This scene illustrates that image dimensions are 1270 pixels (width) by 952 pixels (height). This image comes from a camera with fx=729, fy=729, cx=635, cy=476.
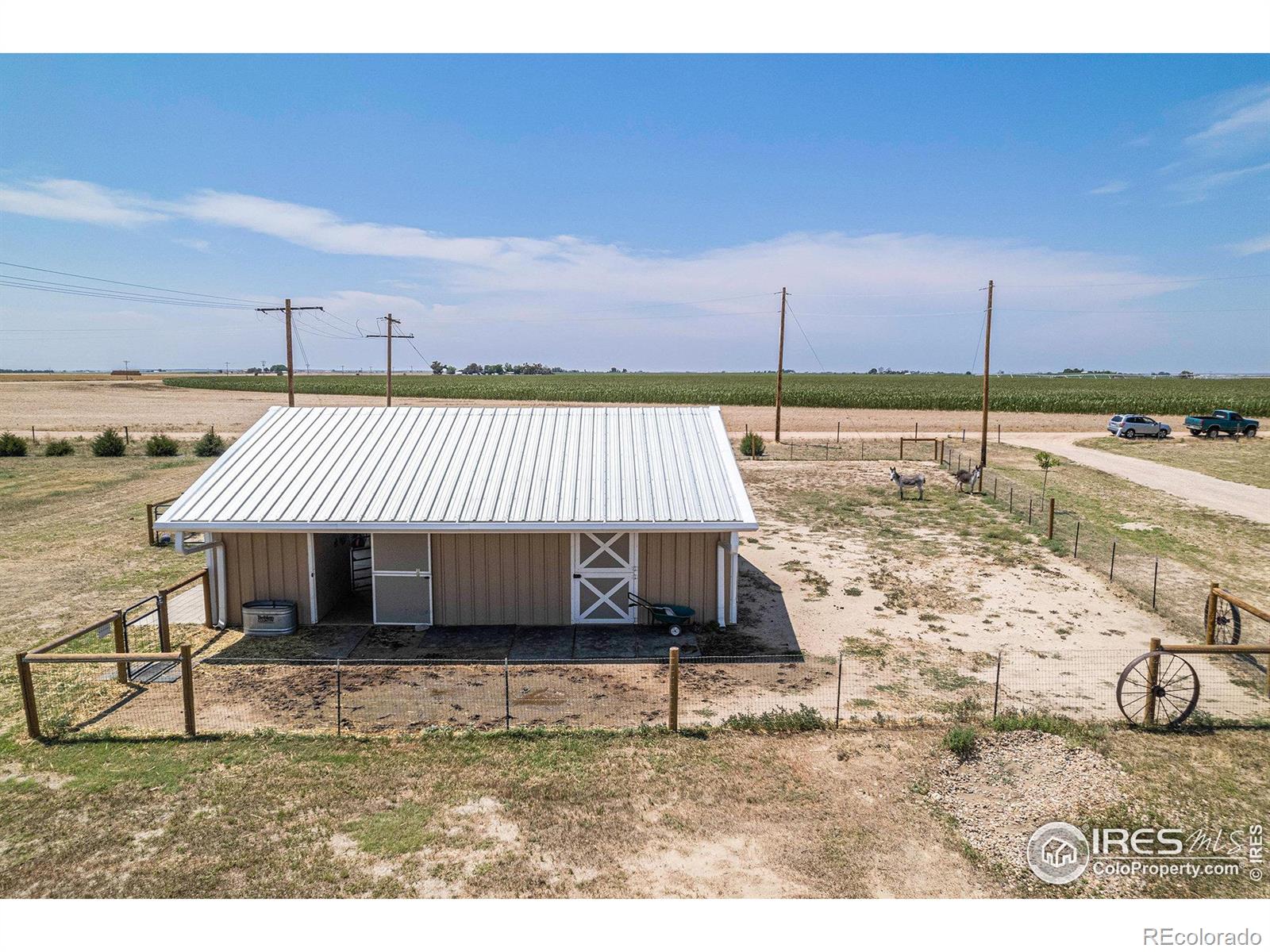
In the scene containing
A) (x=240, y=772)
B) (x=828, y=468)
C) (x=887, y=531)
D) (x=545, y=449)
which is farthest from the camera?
(x=828, y=468)

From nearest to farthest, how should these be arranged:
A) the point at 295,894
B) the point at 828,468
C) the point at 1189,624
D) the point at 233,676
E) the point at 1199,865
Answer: the point at 295,894 < the point at 1199,865 < the point at 233,676 < the point at 1189,624 < the point at 828,468

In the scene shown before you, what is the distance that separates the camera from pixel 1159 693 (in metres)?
10.6

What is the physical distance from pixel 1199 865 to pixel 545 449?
42.6 ft

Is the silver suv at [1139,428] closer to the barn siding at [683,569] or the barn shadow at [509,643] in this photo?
the barn shadow at [509,643]

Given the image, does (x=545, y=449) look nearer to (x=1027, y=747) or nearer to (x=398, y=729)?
(x=398, y=729)

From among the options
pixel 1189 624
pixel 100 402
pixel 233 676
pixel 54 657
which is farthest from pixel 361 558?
pixel 100 402

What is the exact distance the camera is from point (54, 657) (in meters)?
10.3

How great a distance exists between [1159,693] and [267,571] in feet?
52.0

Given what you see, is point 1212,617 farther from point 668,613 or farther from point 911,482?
point 911,482

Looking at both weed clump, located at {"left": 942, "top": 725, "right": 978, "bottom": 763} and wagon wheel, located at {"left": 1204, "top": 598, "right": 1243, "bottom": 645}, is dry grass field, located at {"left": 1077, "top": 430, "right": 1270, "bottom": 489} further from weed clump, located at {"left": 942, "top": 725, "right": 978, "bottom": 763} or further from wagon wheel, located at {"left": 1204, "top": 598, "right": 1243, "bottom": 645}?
weed clump, located at {"left": 942, "top": 725, "right": 978, "bottom": 763}

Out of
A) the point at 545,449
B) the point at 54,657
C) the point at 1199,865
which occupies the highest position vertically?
the point at 545,449

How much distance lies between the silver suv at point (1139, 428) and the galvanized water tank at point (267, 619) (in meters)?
49.3

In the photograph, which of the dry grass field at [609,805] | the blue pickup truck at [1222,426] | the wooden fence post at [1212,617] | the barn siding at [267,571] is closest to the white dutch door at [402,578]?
the barn siding at [267,571]

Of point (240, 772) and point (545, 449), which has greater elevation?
point (545, 449)
